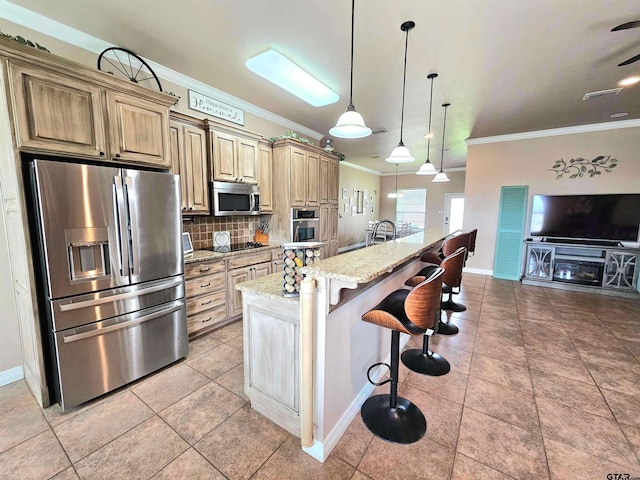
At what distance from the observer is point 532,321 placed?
132 inches

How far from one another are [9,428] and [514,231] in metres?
6.95

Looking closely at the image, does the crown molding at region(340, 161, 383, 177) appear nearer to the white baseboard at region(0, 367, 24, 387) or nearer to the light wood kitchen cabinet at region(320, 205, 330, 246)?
the light wood kitchen cabinet at region(320, 205, 330, 246)

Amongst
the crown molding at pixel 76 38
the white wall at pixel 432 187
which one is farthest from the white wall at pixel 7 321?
the white wall at pixel 432 187

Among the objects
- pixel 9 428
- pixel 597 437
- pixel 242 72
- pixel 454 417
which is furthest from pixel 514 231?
pixel 9 428

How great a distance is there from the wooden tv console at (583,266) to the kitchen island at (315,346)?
452 centimetres

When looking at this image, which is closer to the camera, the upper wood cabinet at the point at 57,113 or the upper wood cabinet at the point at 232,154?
the upper wood cabinet at the point at 57,113

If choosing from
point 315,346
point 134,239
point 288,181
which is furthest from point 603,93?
point 134,239

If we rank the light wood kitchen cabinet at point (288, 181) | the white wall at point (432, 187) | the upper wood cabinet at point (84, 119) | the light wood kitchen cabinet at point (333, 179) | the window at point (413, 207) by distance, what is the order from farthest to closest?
the window at point (413, 207) → the white wall at point (432, 187) → the light wood kitchen cabinet at point (333, 179) → the light wood kitchen cabinet at point (288, 181) → the upper wood cabinet at point (84, 119)

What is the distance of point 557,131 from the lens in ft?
15.6

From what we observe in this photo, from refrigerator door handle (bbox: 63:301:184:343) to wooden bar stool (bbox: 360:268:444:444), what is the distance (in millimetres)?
1743

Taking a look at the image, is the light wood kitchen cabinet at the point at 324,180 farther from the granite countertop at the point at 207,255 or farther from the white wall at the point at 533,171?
the white wall at the point at 533,171

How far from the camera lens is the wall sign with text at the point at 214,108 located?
3.10 m

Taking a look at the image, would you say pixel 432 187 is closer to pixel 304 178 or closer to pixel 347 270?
pixel 304 178

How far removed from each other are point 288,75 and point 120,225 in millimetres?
2129
